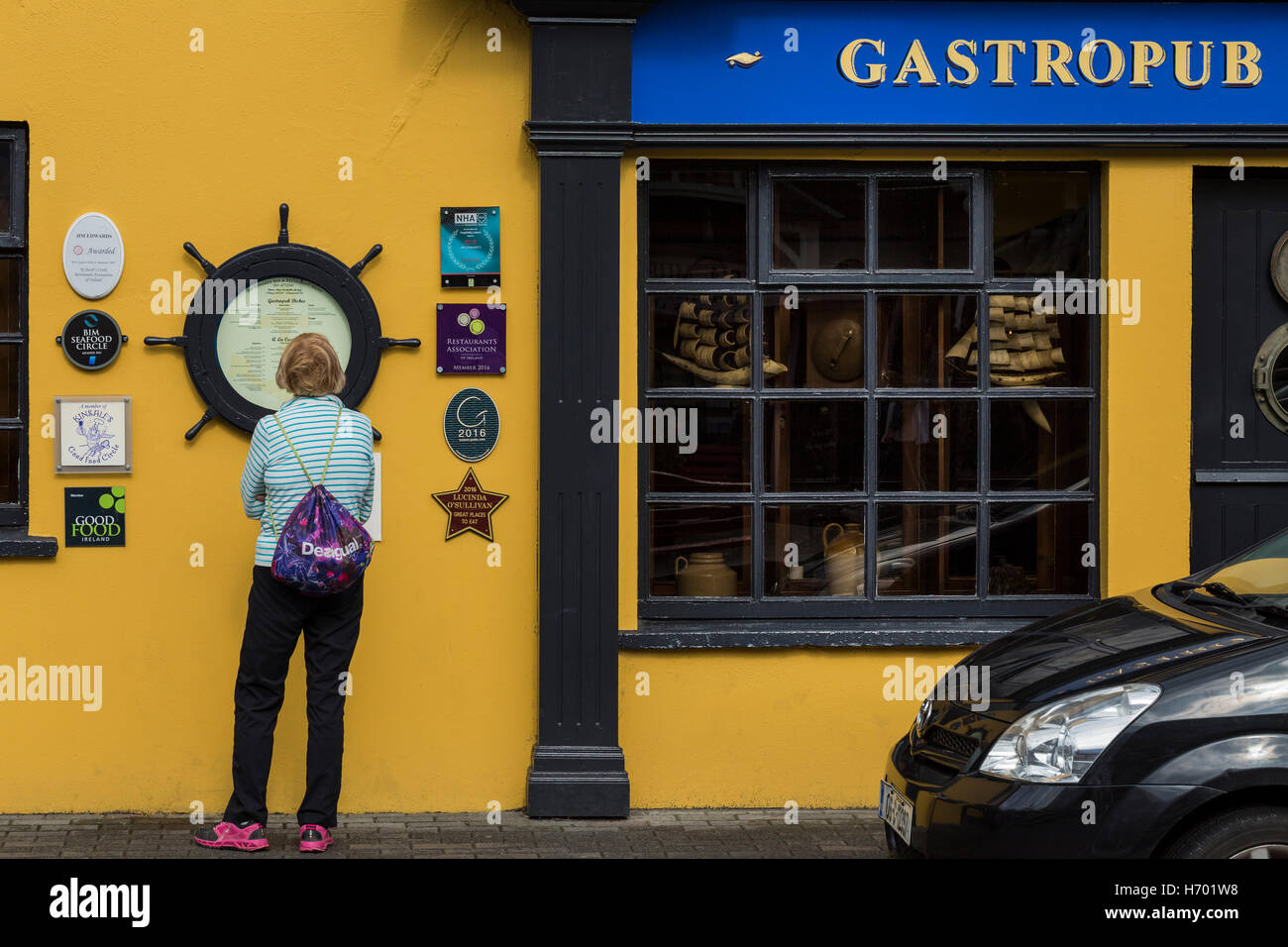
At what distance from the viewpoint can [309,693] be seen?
5.96 m

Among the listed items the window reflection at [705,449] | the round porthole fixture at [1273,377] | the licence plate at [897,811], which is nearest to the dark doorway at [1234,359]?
the round porthole fixture at [1273,377]

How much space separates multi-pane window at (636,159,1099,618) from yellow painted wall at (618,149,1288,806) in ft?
0.49

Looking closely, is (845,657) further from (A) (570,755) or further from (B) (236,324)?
(B) (236,324)

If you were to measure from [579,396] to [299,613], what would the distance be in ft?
5.23

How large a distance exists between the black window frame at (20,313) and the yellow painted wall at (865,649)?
105 inches

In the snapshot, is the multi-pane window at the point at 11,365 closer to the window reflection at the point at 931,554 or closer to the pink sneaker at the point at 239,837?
the pink sneaker at the point at 239,837

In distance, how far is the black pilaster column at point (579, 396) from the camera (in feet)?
21.5

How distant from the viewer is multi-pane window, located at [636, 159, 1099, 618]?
6.84 m

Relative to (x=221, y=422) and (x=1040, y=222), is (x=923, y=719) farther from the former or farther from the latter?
(x=221, y=422)

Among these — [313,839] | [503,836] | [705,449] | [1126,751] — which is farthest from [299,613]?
[1126,751]

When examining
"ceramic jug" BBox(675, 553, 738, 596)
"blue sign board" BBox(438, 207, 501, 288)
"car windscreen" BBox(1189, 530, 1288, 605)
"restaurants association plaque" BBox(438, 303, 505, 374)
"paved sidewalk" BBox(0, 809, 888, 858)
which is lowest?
"paved sidewalk" BBox(0, 809, 888, 858)

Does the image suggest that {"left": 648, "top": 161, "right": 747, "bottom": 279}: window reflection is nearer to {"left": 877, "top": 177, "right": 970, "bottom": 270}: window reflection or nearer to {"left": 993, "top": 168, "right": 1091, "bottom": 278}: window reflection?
{"left": 877, "top": 177, "right": 970, "bottom": 270}: window reflection

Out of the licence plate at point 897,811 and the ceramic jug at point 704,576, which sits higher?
the ceramic jug at point 704,576

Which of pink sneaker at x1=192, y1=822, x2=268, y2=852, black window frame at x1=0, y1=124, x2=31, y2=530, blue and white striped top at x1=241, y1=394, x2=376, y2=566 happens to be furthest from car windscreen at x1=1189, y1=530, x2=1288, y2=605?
black window frame at x1=0, y1=124, x2=31, y2=530
